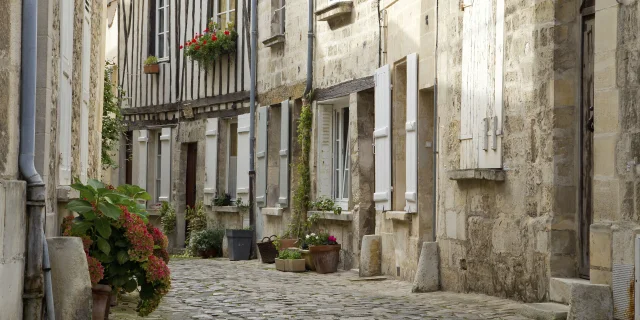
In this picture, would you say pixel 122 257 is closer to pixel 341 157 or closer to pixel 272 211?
pixel 341 157

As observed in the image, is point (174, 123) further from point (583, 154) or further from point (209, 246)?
point (583, 154)

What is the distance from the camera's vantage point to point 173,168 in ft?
59.9

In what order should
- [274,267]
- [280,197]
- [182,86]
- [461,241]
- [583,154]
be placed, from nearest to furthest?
[583,154], [461,241], [274,267], [280,197], [182,86]

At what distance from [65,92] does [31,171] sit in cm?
166

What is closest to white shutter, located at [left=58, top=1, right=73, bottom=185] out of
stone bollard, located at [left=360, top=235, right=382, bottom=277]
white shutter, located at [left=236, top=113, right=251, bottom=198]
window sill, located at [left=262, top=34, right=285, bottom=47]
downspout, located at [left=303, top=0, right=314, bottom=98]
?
stone bollard, located at [left=360, top=235, right=382, bottom=277]

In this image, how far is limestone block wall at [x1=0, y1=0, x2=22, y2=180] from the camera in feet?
18.9

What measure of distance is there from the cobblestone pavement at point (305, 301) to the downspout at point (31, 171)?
1545 millimetres

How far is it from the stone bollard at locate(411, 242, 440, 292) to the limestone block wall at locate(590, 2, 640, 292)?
289 centimetres

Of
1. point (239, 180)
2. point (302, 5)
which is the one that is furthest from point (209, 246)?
point (302, 5)

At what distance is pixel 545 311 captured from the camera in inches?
281

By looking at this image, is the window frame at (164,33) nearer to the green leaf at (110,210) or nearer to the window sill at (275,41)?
the window sill at (275,41)

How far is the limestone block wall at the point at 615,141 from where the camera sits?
6.53 meters

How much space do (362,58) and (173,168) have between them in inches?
261

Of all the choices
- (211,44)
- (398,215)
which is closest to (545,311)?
(398,215)
